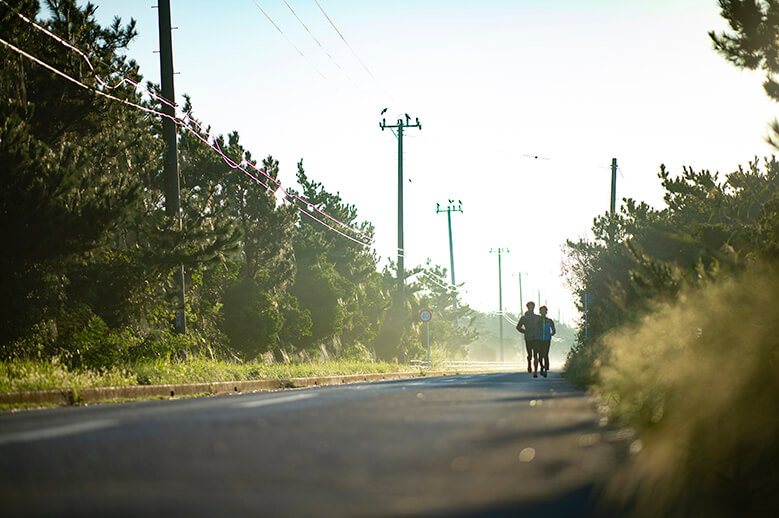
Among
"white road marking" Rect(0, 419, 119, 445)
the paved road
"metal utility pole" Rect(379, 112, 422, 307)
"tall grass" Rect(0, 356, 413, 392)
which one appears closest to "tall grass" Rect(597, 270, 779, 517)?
the paved road

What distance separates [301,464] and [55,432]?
8.60ft

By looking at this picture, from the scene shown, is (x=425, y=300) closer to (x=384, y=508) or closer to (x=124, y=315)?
(x=124, y=315)

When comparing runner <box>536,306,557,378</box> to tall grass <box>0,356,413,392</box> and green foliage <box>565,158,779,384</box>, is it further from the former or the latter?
tall grass <box>0,356,413,392</box>

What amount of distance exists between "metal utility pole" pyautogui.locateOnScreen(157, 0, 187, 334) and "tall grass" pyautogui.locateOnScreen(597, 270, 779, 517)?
1542 centimetres

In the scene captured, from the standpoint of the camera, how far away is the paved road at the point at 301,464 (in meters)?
4.57

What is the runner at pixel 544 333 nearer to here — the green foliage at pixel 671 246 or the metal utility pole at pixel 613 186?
the green foliage at pixel 671 246

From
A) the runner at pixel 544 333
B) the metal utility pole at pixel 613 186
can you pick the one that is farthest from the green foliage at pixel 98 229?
the metal utility pole at pixel 613 186

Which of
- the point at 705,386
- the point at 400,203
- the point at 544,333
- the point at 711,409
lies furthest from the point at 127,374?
the point at 400,203

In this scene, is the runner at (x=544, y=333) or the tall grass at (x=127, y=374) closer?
the tall grass at (x=127, y=374)

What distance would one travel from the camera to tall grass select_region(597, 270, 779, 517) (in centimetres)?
524

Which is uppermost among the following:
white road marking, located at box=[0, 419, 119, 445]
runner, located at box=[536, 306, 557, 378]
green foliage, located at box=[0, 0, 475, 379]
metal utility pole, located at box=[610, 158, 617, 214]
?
metal utility pole, located at box=[610, 158, 617, 214]

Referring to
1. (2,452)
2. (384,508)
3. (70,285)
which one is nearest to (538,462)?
(384,508)

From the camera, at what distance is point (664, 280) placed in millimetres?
11570

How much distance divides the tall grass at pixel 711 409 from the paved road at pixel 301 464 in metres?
0.39
